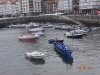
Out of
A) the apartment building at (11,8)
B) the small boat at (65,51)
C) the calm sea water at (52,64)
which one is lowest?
the calm sea water at (52,64)

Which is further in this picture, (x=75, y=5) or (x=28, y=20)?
(x=75, y=5)

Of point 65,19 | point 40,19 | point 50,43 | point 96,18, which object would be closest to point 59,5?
point 40,19

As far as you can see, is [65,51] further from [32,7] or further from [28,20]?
[32,7]

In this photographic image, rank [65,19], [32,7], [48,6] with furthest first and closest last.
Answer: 1. [48,6]
2. [32,7]
3. [65,19]

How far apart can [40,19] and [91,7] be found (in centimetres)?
1844

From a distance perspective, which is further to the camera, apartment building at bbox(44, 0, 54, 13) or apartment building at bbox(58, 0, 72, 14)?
apartment building at bbox(44, 0, 54, 13)

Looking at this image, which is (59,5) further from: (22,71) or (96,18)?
(22,71)

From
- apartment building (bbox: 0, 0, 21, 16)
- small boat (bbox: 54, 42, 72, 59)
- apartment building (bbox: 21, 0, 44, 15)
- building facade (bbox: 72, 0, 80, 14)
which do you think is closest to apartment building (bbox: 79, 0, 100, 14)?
building facade (bbox: 72, 0, 80, 14)

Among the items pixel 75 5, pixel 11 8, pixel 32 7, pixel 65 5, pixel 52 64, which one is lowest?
pixel 52 64

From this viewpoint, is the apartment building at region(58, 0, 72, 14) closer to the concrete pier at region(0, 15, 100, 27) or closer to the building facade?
the building facade

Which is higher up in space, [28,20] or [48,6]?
[48,6]

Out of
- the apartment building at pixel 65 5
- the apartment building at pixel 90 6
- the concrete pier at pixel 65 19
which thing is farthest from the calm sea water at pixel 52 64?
the apartment building at pixel 65 5

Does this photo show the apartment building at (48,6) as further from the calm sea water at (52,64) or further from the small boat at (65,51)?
the small boat at (65,51)

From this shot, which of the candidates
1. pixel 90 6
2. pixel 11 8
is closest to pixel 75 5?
pixel 90 6
